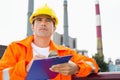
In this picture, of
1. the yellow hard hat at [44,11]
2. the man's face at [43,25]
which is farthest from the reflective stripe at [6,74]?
the yellow hard hat at [44,11]

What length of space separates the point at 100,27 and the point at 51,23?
2414 centimetres

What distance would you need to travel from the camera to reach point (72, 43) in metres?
22.3

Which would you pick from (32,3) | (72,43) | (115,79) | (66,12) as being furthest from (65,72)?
(72,43)

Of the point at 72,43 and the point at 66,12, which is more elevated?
the point at 66,12

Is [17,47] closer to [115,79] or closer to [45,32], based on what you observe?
[45,32]

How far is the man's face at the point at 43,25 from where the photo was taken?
7.66 feet

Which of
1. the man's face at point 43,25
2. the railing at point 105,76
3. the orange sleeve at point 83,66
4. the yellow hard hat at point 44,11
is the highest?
the yellow hard hat at point 44,11

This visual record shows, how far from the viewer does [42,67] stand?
1870mm

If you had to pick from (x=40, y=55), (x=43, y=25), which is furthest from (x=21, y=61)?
(x=43, y=25)

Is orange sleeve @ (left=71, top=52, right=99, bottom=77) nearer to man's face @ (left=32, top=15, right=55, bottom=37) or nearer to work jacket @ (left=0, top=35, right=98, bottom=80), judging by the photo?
work jacket @ (left=0, top=35, right=98, bottom=80)

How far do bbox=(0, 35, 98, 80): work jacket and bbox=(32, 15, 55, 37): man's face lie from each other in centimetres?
11

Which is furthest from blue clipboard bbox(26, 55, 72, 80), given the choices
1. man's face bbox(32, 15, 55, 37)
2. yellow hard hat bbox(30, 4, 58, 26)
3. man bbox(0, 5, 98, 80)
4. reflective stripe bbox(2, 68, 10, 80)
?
yellow hard hat bbox(30, 4, 58, 26)

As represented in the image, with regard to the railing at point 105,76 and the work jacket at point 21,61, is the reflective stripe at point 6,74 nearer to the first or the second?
the work jacket at point 21,61

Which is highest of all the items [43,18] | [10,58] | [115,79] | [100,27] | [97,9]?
[97,9]
